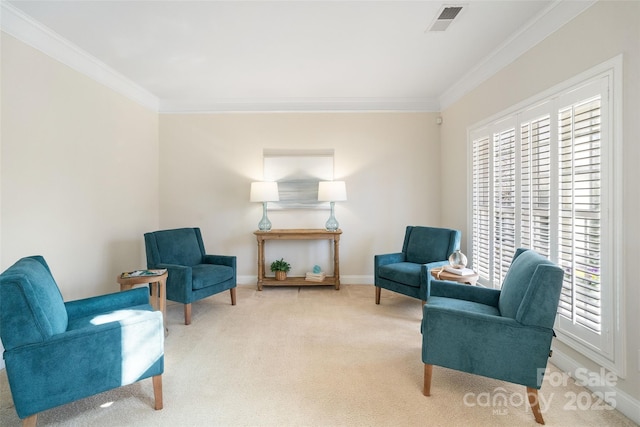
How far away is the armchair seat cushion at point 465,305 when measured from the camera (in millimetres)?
2184

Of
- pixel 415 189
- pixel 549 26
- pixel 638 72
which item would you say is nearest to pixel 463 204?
pixel 415 189

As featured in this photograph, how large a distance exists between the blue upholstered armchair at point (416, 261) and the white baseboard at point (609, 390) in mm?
1199

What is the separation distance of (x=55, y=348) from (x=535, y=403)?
2.64m

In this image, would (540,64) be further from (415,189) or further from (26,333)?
(26,333)

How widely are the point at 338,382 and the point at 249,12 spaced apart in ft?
9.33

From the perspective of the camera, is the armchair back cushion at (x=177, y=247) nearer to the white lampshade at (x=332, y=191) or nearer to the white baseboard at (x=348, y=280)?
the white baseboard at (x=348, y=280)

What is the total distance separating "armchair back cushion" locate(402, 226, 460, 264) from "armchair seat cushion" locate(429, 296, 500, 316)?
132cm

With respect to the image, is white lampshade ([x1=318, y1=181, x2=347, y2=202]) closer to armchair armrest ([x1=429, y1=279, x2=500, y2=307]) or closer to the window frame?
armchair armrest ([x1=429, y1=279, x2=500, y2=307])

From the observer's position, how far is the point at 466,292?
2.45m

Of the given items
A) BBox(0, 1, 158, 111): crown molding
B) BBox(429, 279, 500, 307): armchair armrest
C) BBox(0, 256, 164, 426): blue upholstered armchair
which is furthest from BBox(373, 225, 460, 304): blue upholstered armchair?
BBox(0, 1, 158, 111): crown molding

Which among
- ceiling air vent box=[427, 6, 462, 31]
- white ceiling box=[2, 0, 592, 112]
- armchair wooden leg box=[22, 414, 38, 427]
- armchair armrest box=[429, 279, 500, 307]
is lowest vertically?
armchair wooden leg box=[22, 414, 38, 427]

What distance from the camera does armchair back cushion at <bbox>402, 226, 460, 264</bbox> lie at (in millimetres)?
3650

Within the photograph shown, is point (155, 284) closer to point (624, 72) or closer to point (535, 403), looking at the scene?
point (535, 403)

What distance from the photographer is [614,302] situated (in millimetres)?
1896
